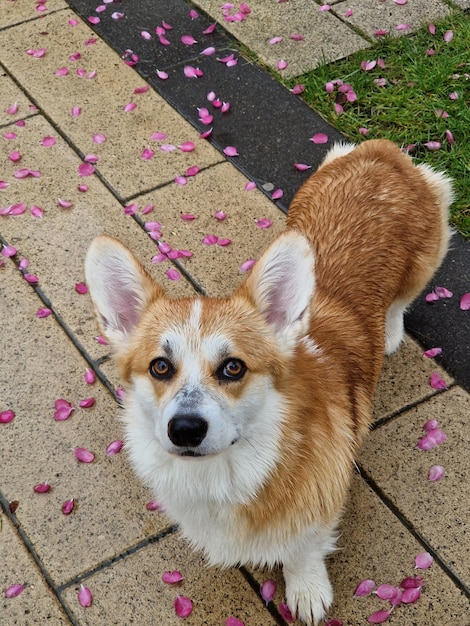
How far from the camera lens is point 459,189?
4.64 metres

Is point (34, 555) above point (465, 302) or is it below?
below

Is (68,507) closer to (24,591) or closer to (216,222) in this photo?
(24,591)

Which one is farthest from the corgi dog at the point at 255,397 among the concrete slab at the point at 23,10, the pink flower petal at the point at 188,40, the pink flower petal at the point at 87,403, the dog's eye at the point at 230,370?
the concrete slab at the point at 23,10

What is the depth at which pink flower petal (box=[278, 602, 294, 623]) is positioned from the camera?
121 inches

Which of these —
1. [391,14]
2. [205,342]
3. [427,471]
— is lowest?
[427,471]

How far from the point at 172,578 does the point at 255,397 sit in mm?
1038

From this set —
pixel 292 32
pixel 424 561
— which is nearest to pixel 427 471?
pixel 424 561

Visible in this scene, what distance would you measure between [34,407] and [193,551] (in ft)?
3.60

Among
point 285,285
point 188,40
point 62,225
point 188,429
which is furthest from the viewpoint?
point 188,40

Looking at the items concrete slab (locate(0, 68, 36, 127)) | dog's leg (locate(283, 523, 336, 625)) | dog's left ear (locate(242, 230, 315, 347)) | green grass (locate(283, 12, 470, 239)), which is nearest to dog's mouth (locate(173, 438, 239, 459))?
dog's left ear (locate(242, 230, 315, 347))

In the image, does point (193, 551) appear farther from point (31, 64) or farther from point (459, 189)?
point (31, 64)

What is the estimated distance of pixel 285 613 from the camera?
3.09 metres

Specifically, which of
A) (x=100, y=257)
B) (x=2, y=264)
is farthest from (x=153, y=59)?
(x=100, y=257)

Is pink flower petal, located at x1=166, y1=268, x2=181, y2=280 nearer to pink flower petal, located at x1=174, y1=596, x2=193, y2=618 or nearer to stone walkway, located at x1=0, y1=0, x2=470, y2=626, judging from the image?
stone walkway, located at x1=0, y1=0, x2=470, y2=626
